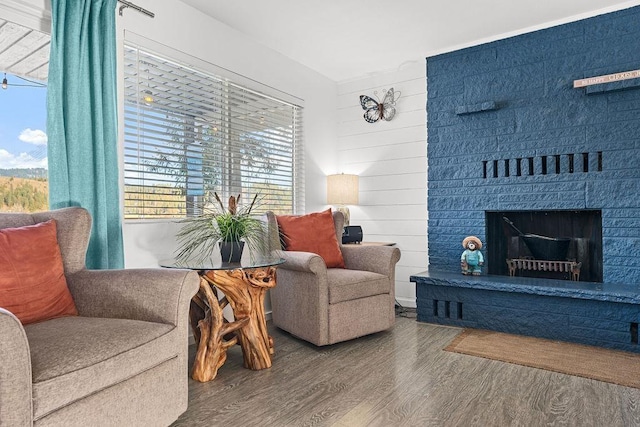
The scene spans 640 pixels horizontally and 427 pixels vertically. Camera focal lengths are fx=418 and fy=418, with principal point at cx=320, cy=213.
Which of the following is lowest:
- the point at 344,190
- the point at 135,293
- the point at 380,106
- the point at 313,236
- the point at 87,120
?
the point at 135,293

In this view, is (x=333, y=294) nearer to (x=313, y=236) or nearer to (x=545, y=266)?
(x=313, y=236)

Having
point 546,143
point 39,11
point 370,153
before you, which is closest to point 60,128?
point 39,11

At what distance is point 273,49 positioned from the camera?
12.1ft

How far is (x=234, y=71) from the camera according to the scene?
334 centimetres

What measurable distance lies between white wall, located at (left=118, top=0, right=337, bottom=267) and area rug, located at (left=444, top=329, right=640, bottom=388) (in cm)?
199

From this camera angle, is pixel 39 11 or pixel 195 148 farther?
pixel 195 148

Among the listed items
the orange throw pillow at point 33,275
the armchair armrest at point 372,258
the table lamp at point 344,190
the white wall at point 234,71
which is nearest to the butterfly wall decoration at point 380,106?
the white wall at point 234,71

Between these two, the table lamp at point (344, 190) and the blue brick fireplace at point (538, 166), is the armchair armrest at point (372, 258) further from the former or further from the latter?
the table lamp at point (344, 190)

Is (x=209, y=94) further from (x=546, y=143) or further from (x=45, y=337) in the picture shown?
(x=546, y=143)

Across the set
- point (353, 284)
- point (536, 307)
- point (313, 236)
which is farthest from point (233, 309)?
point (536, 307)

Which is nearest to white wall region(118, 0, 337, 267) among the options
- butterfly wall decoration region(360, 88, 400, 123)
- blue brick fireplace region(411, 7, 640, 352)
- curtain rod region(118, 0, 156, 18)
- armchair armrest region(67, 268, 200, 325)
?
curtain rod region(118, 0, 156, 18)

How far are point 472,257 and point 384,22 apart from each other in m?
2.02

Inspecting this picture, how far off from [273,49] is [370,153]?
139 centimetres

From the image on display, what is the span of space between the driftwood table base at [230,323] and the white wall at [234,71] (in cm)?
61
